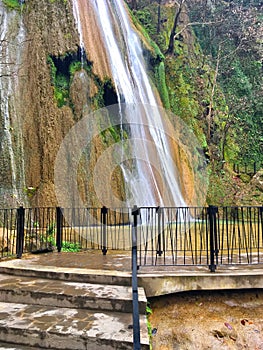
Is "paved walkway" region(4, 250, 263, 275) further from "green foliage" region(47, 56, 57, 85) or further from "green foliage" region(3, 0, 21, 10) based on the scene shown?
"green foliage" region(3, 0, 21, 10)

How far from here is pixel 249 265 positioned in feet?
17.8

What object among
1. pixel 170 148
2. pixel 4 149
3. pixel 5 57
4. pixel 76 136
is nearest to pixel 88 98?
pixel 76 136

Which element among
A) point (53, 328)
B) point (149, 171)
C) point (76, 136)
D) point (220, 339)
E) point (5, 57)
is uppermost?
point (5, 57)

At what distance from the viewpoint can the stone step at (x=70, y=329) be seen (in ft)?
11.4

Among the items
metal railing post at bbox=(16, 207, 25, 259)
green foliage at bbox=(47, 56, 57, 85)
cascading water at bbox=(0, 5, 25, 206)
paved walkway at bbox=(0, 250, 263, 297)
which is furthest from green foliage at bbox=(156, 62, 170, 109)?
paved walkway at bbox=(0, 250, 263, 297)

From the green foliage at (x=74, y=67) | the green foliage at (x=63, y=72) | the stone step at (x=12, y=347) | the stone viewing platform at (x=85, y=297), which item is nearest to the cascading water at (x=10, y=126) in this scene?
the green foliage at (x=63, y=72)

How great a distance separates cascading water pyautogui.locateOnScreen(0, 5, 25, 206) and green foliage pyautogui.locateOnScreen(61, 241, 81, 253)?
10.0 feet

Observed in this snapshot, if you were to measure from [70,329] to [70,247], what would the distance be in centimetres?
500

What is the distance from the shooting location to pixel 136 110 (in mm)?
17031

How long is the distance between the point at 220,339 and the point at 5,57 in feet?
39.9

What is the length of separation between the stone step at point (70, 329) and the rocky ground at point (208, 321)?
0.50 meters

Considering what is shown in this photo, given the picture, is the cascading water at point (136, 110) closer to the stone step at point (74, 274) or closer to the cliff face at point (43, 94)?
the cliff face at point (43, 94)

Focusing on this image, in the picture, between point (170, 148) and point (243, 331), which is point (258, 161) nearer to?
point (170, 148)

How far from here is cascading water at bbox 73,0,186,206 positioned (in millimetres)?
15062
